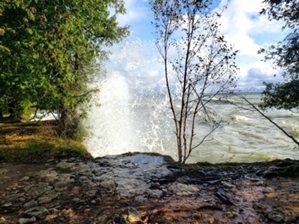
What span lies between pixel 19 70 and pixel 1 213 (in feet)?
18.4

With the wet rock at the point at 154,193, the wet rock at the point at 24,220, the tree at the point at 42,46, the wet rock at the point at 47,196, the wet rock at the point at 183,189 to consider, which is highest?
the tree at the point at 42,46

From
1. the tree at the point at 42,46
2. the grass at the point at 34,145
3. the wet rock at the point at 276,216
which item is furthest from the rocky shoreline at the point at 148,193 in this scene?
the tree at the point at 42,46

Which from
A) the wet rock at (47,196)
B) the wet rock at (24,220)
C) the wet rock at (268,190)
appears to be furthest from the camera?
the wet rock at (268,190)

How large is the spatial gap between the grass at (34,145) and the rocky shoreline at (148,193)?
38.0 inches

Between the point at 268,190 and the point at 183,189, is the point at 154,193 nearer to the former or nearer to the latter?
the point at 183,189

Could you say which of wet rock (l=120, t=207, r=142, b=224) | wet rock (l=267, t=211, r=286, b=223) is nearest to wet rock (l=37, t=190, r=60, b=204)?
wet rock (l=120, t=207, r=142, b=224)

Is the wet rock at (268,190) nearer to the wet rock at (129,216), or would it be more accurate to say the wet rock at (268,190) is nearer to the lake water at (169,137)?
the wet rock at (129,216)

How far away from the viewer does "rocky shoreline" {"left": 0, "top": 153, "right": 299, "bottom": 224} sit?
4.62 meters

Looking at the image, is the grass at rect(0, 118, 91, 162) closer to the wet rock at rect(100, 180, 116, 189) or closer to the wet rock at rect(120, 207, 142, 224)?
the wet rock at rect(100, 180, 116, 189)

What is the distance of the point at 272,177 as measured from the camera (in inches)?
252

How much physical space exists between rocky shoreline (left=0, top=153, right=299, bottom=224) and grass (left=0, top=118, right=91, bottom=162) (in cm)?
96

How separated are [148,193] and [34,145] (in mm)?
6494

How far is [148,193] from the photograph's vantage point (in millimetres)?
5723

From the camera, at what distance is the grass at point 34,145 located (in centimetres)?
925
